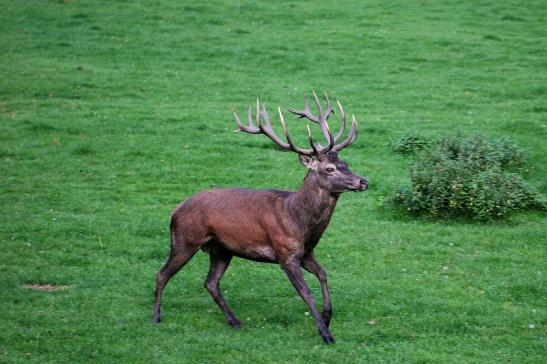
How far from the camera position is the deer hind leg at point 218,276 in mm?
10297

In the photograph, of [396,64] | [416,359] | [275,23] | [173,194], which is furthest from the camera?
[275,23]

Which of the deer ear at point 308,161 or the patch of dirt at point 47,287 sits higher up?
the deer ear at point 308,161

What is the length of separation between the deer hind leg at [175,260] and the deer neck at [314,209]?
1257 mm

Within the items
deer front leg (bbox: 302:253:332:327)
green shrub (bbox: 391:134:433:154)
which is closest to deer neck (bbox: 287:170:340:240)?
deer front leg (bbox: 302:253:332:327)

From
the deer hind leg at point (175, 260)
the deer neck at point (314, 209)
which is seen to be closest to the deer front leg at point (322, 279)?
the deer neck at point (314, 209)

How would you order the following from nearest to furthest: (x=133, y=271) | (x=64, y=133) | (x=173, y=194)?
(x=133, y=271)
(x=173, y=194)
(x=64, y=133)

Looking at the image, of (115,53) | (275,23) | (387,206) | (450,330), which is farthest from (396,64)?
(450,330)

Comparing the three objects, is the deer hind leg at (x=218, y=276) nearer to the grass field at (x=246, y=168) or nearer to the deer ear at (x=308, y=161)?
the grass field at (x=246, y=168)

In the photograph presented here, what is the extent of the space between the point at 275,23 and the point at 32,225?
46.9 ft

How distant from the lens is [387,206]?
46.4ft

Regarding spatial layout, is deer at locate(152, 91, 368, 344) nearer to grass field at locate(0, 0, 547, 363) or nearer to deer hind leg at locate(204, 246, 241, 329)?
deer hind leg at locate(204, 246, 241, 329)

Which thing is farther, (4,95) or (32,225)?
(4,95)

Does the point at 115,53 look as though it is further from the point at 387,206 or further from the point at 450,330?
the point at 450,330

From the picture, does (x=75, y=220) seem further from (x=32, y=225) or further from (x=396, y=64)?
(x=396, y=64)
